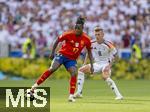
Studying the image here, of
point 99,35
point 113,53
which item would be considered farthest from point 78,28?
point 113,53

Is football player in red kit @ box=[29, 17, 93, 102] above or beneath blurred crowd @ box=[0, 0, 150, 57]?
beneath

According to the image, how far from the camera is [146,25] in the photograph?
40062 millimetres

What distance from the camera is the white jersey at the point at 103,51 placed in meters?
23.7

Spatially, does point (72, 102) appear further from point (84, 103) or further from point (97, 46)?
point (97, 46)

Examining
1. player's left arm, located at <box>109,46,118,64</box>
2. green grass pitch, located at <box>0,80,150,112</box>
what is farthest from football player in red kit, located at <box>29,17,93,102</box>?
player's left arm, located at <box>109,46,118,64</box>

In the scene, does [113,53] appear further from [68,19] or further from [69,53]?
[68,19]

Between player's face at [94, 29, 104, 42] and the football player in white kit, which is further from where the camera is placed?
the football player in white kit

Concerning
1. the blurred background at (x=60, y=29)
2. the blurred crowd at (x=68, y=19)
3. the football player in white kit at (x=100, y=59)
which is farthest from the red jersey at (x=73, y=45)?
the blurred crowd at (x=68, y=19)

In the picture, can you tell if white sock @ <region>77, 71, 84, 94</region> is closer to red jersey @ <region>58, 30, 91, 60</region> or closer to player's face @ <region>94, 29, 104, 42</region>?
player's face @ <region>94, 29, 104, 42</region>

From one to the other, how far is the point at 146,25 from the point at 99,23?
2467 millimetres

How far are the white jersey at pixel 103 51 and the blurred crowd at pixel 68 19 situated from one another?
47.7ft

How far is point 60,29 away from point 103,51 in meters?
15.7

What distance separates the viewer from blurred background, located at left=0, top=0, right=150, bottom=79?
1524 inches

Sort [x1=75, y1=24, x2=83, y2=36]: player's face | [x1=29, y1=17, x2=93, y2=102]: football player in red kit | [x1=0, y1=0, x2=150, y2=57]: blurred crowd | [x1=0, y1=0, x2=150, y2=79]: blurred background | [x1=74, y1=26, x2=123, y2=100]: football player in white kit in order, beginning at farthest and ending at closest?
[x1=0, y1=0, x2=150, y2=57]: blurred crowd < [x1=0, y1=0, x2=150, y2=79]: blurred background < [x1=74, y1=26, x2=123, y2=100]: football player in white kit < [x1=29, y1=17, x2=93, y2=102]: football player in red kit < [x1=75, y1=24, x2=83, y2=36]: player's face
